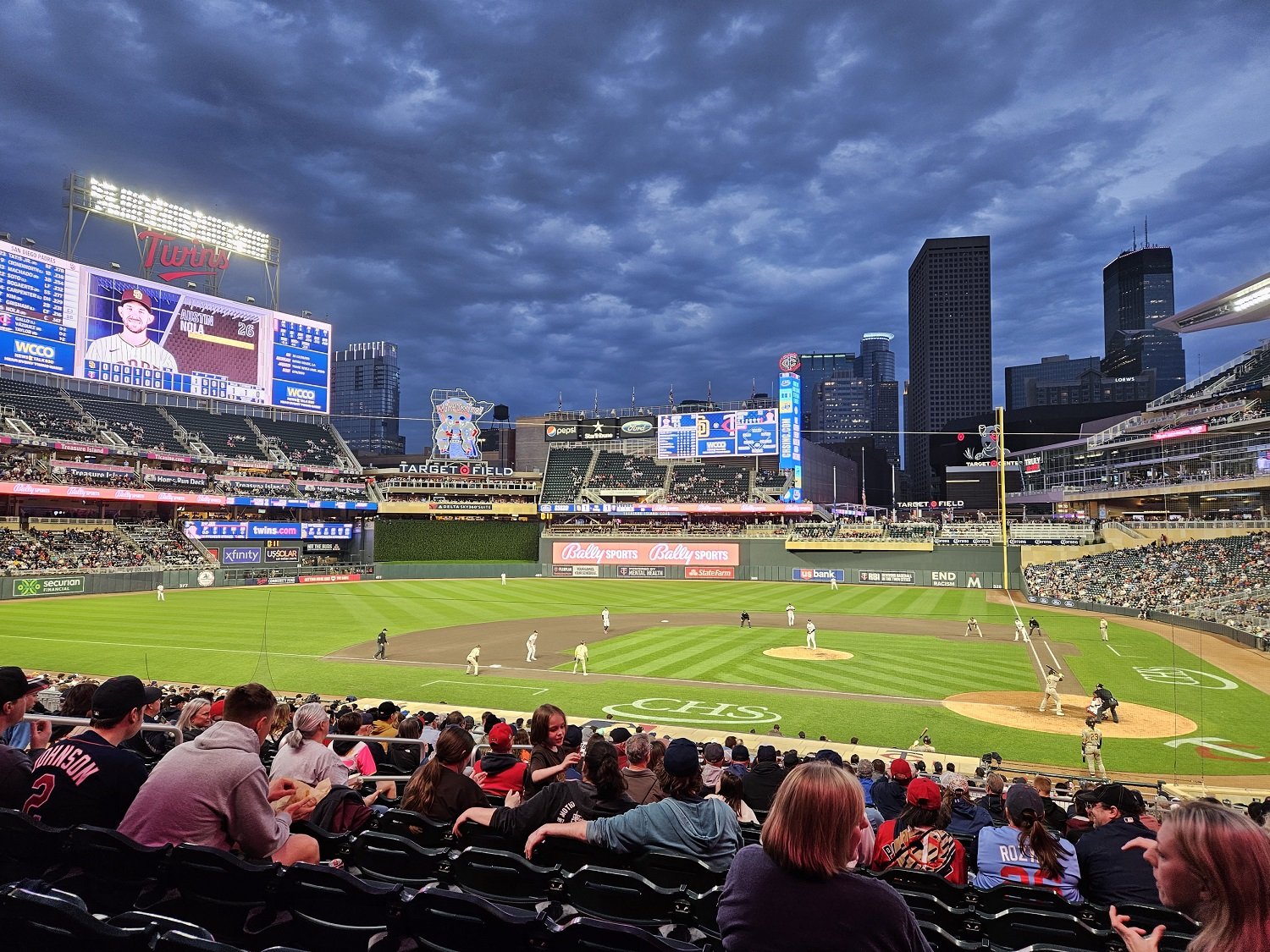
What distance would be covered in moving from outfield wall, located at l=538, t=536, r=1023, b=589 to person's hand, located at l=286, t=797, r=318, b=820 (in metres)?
61.9

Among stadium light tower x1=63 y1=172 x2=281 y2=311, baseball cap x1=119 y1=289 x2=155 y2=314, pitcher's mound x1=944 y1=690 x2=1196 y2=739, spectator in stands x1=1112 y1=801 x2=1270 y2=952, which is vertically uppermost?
stadium light tower x1=63 y1=172 x2=281 y2=311

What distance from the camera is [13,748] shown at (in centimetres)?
537

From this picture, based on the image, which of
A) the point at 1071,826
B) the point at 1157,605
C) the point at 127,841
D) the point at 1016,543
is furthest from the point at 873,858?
the point at 1016,543

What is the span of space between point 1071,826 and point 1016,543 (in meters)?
60.6

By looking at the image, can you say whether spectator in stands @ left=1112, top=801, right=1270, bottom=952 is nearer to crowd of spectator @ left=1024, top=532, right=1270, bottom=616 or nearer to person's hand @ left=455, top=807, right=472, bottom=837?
person's hand @ left=455, top=807, right=472, bottom=837

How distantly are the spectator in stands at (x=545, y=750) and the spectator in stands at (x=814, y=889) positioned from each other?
3.77 metres

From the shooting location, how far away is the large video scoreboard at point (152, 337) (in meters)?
58.2

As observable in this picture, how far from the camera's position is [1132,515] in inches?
2766

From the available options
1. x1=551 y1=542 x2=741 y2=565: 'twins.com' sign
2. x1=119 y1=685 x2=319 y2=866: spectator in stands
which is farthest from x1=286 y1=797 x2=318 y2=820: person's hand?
x1=551 y1=542 x2=741 y2=565: 'twins.com' sign

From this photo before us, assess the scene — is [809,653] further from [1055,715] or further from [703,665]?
[1055,715]

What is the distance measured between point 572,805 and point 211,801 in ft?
7.69

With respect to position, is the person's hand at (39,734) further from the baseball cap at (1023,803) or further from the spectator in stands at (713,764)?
the baseball cap at (1023,803)

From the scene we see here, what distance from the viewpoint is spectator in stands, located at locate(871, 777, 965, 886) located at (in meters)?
5.28

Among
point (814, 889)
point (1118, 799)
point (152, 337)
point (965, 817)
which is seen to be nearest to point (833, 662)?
point (965, 817)
